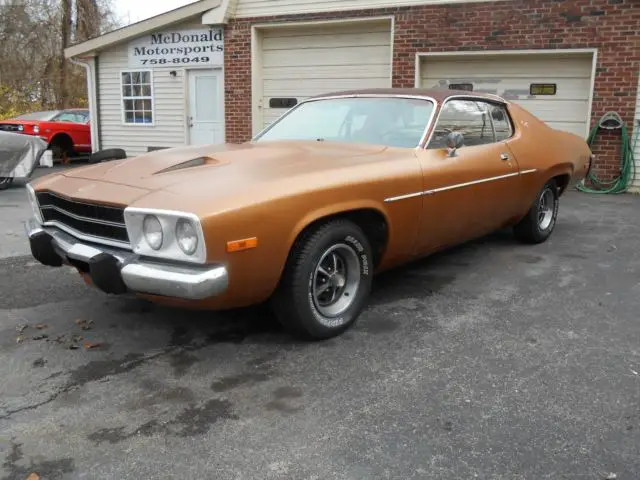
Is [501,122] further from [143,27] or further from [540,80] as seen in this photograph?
[143,27]

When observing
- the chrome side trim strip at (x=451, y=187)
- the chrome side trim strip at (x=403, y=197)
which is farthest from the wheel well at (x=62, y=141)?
the chrome side trim strip at (x=403, y=197)

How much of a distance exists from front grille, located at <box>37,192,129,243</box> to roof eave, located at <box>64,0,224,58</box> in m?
9.26

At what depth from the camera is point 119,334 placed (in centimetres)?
361

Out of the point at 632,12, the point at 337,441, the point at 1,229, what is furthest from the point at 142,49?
the point at 337,441

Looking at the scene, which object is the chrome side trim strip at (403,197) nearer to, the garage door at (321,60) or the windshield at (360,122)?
Result: the windshield at (360,122)

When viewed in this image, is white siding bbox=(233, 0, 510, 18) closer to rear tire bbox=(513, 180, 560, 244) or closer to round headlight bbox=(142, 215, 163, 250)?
rear tire bbox=(513, 180, 560, 244)

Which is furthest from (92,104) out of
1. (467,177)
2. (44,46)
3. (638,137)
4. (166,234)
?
(44,46)

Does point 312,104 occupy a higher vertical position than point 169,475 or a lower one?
higher

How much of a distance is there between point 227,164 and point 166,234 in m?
0.85

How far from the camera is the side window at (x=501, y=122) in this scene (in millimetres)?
5078

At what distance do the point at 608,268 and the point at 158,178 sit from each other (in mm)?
3787

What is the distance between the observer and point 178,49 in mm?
12891

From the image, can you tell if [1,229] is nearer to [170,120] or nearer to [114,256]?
[114,256]

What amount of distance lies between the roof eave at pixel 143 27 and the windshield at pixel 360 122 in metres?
8.10
